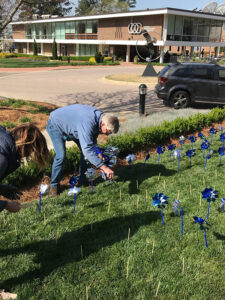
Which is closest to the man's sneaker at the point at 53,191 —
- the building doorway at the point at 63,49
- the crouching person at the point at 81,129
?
the crouching person at the point at 81,129

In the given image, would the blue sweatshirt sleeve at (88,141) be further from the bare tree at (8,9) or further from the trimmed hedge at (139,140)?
the bare tree at (8,9)

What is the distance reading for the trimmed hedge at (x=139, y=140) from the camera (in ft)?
15.6

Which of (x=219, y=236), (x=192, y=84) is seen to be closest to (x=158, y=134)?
(x=219, y=236)

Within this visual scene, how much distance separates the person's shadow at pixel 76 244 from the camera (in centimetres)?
289

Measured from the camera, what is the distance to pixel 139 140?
20.9ft

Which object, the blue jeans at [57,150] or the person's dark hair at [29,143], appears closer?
the person's dark hair at [29,143]

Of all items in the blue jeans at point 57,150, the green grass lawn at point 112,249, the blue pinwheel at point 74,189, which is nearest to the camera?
the green grass lawn at point 112,249

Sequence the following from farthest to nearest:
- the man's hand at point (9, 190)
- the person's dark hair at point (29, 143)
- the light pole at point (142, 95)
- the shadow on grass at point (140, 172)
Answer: the light pole at point (142, 95), the shadow on grass at point (140, 172), the man's hand at point (9, 190), the person's dark hair at point (29, 143)

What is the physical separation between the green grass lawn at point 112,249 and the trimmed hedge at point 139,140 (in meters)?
0.74

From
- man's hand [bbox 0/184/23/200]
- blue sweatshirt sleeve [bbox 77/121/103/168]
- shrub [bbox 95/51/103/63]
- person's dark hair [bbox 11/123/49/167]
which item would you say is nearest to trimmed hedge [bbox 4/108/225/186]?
blue sweatshirt sleeve [bbox 77/121/103/168]

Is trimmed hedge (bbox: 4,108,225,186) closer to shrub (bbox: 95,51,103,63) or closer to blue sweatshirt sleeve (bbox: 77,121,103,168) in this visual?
blue sweatshirt sleeve (bbox: 77,121,103,168)

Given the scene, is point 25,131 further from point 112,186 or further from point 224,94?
point 224,94

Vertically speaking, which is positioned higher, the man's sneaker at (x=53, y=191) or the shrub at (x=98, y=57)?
the shrub at (x=98, y=57)

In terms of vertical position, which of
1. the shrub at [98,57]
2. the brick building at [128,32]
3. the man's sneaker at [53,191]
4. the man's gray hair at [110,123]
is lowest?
the man's sneaker at [53,191]
